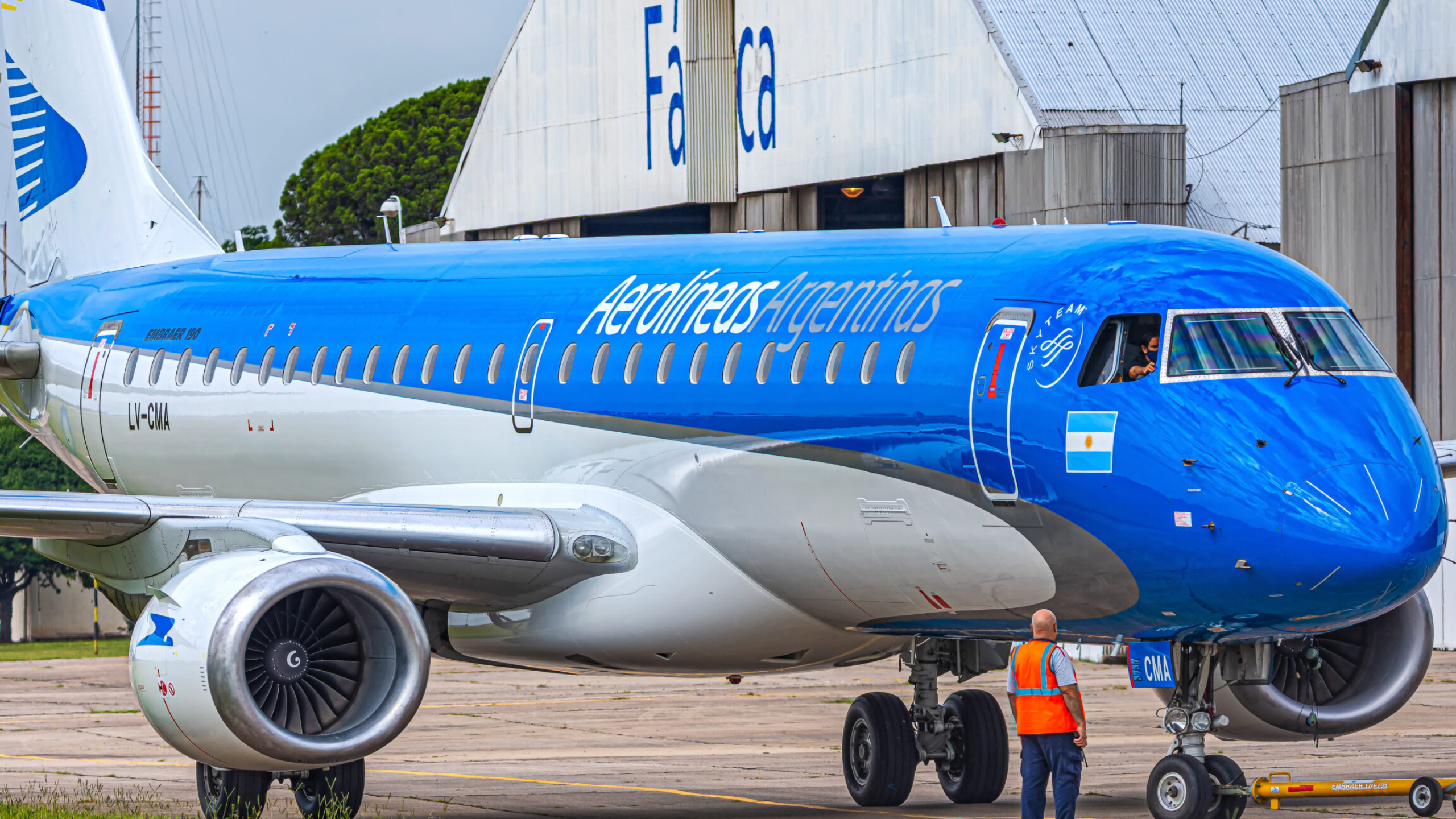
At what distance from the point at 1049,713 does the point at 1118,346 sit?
241cm

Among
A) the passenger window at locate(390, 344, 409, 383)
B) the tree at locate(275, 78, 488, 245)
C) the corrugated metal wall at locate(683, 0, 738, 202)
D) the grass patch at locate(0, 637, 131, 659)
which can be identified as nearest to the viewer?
the passenger window at locate(390, 344, 409, 383)

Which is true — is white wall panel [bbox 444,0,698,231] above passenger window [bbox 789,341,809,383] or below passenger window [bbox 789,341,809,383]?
above

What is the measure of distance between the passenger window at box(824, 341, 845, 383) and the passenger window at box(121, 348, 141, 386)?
9.33m

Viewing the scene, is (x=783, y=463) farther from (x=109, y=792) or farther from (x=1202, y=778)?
(x=109, y=792)

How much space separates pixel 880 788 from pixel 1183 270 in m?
6.18

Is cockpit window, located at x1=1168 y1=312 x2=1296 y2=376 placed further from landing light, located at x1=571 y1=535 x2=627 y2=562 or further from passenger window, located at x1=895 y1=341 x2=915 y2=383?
landing light, located at x1=571 y1=535 x2=627 y2=562

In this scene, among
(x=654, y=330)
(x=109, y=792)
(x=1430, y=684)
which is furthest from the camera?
(x=1430, y=684)

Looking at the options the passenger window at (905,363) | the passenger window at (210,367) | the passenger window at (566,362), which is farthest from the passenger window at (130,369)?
the passenger window at (905,363)

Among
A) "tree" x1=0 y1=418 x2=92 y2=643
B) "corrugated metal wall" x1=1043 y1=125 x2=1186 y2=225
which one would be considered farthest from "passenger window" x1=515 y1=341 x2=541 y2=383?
"tree" x1=0 y1=418 x2=92 y2=643

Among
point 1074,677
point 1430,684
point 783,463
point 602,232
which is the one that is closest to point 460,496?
Answer: point 783,463

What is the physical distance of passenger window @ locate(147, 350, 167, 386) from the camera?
21.0 meters

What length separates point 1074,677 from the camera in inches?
530

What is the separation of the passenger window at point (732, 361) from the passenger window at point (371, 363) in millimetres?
4281

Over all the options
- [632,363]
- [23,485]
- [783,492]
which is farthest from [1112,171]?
[23,485]
